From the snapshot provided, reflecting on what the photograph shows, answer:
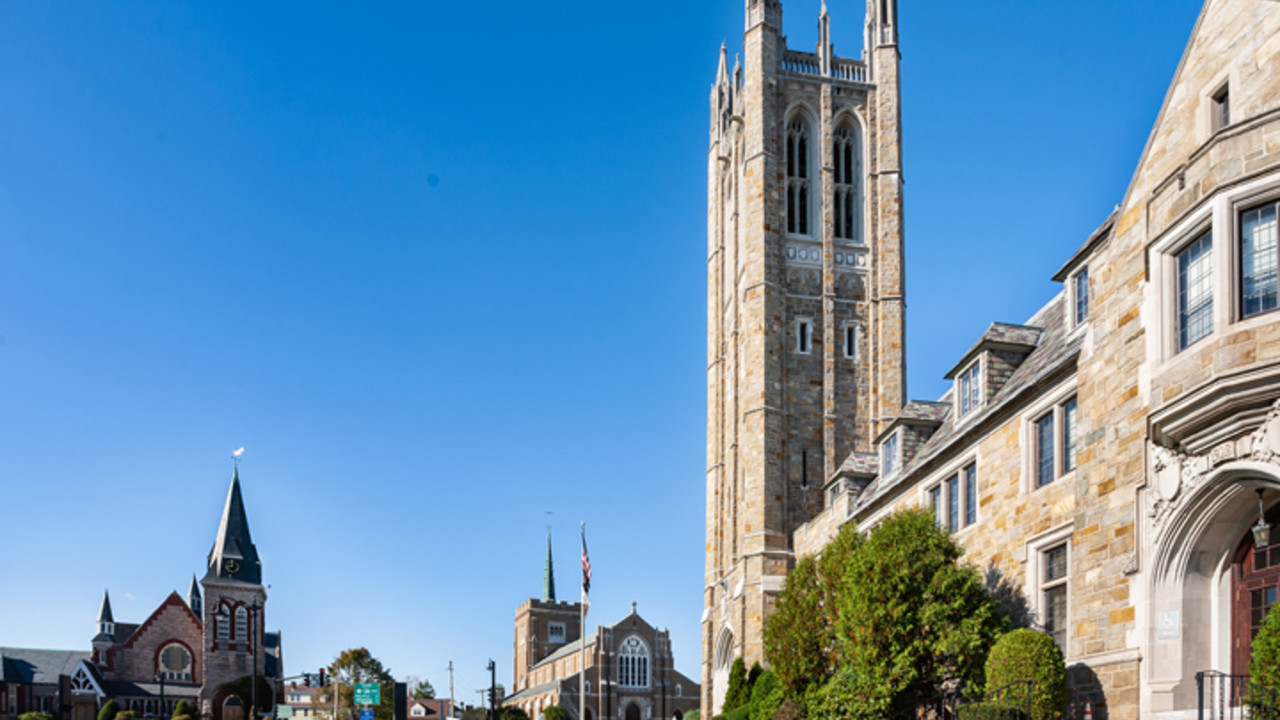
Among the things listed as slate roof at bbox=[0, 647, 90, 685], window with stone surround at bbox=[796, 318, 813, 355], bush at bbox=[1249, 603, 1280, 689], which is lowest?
slate roof at bbox=[0, 647, 90, 685]

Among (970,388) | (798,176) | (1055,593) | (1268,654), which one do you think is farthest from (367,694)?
(1268,654)

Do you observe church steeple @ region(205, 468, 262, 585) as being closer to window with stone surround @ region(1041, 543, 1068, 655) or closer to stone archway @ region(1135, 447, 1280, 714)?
window with stone surround @ region(1041, 543, 1068, 655)

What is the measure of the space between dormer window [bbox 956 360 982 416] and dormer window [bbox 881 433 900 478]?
481 cm

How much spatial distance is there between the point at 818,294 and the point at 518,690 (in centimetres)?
10038

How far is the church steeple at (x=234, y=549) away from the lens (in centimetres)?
10719

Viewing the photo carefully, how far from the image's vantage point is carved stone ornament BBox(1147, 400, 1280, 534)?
15500 millimetres

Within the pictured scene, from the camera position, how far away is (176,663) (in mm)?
110188

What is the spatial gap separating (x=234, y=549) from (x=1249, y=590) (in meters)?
102

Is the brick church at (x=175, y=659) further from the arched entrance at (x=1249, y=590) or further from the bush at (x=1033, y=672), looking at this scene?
the arched entrance at (x=1249, y=590)

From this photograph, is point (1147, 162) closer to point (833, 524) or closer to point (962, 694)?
point (962, 694)

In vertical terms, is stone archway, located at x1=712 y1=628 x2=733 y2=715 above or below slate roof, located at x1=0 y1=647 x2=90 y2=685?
above

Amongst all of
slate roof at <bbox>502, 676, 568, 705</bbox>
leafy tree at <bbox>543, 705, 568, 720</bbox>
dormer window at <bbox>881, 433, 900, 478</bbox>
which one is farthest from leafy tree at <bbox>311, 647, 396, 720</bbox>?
dormer window at <bbox>881, 433, 900, 478</bbox>

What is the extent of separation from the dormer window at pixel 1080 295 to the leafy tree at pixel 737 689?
84.3 feet

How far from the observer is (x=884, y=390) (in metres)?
53.8
